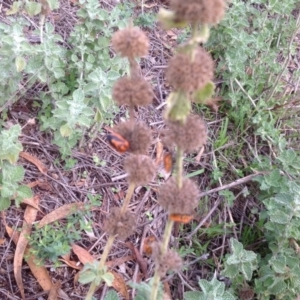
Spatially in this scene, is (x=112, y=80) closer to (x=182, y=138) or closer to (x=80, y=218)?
(x=80, y=218)

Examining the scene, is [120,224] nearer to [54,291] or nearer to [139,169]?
[139,169]

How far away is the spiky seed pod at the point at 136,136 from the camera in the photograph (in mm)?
1133

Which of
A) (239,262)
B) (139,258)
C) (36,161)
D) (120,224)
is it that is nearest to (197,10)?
(120,224)

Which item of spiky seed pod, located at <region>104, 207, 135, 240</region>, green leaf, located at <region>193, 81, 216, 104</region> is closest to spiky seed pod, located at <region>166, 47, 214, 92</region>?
green leaf, located at <region>193, 81, 216, 104</region>

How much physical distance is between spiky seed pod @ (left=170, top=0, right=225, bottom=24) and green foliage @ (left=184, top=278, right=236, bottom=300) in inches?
45.0

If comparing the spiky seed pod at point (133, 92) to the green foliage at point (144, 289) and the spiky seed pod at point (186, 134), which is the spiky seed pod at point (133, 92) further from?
the green foliage at point (144, 289)

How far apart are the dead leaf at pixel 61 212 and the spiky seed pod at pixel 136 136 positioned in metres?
0.99

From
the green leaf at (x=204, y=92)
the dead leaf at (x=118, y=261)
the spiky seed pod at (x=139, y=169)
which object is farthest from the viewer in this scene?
the dead leaf at (x=118, y=261)

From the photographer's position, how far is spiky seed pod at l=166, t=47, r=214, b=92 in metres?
0.98

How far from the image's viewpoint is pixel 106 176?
2.29 meters

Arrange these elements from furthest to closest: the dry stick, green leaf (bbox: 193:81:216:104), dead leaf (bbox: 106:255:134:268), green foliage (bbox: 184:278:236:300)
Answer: the dry stick < dead leaf (bbox: 106:255:134:268) < green foliage (bbox: 184:278:236:300) < green leaf (bbox: 193:81:216:104)

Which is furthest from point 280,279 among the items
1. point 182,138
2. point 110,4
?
point 110,4

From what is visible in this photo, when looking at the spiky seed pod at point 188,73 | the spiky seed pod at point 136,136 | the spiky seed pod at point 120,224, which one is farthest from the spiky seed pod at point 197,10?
the spiky seed pod at point 120,224

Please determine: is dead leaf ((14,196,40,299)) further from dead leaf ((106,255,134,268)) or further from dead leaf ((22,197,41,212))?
dead leaf ((106,255,134,268))
